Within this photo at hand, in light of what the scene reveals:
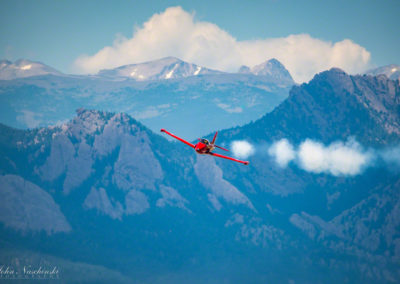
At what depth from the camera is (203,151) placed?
16875 cm
